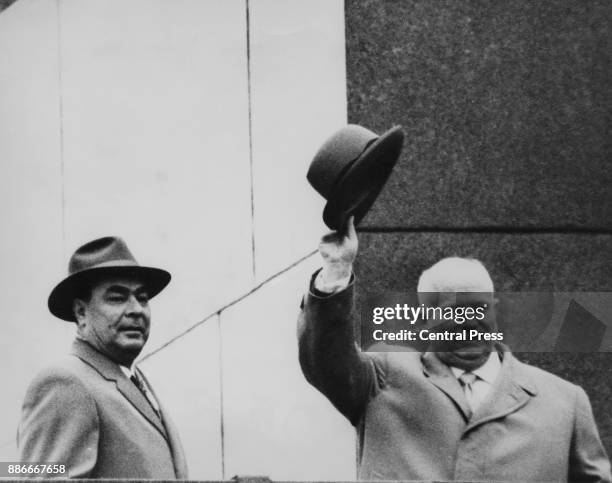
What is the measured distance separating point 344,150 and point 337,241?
0.33 meters

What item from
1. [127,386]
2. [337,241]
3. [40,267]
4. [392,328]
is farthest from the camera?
[40,267]

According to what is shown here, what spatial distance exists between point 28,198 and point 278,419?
145 centimetres

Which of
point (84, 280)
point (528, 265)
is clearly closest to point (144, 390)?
point (84, 280)

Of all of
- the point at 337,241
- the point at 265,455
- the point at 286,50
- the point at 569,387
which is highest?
the point at 286,50

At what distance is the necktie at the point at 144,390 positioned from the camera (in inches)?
264

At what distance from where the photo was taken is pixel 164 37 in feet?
27.3

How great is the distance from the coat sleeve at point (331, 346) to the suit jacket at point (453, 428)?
0.01 m

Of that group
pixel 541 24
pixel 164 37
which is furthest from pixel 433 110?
pixel 164 37

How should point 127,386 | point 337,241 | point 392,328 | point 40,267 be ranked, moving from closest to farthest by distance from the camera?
point 337,241, point 127,386, point 392,328, point 40,267

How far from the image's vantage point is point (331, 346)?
6.07 meters

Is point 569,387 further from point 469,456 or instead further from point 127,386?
point 127,386

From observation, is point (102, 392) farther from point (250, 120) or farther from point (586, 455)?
point (250, 120)

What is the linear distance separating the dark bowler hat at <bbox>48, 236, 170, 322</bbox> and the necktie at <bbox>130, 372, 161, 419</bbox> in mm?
335

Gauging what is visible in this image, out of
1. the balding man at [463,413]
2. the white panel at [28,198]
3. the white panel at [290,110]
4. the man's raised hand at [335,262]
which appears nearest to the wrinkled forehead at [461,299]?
the balding man at [463,413]
